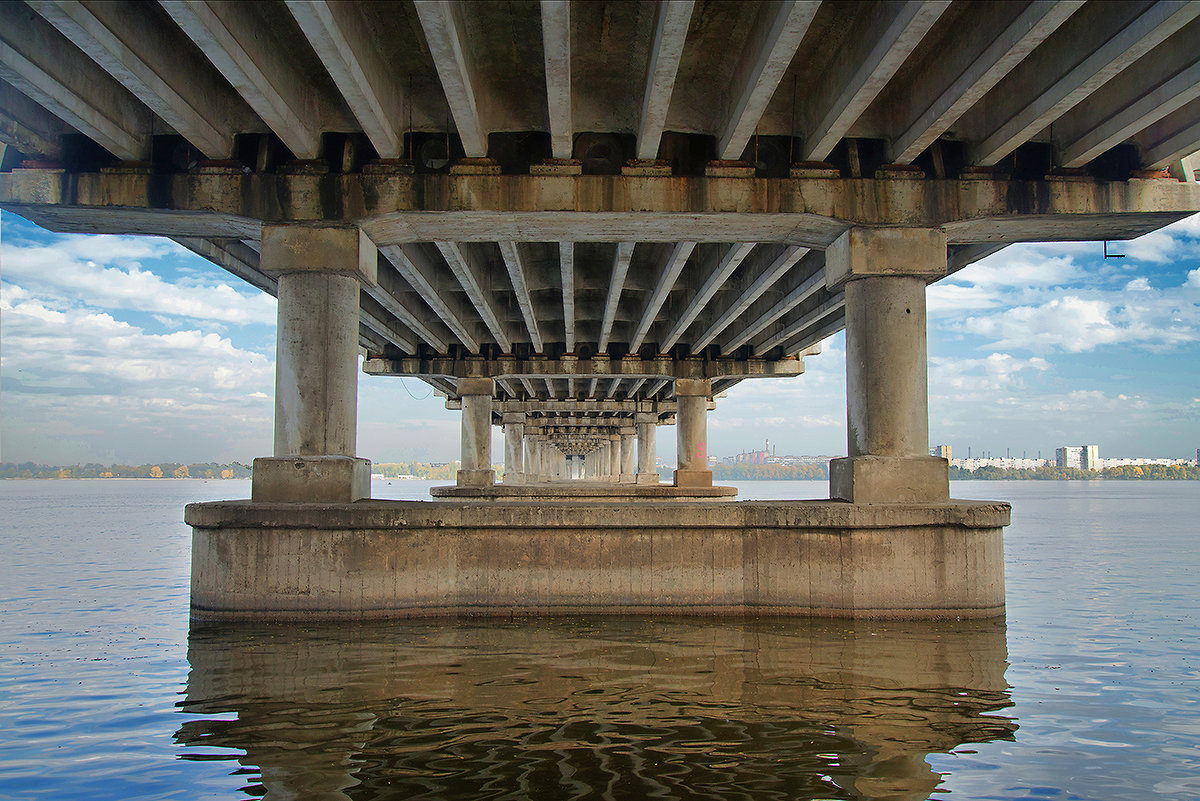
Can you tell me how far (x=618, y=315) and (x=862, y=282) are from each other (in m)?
13.5

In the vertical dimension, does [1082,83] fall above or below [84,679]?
above

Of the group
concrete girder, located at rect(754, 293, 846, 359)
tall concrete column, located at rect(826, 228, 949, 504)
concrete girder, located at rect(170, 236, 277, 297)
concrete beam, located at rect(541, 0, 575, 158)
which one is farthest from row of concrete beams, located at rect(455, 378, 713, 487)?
concrete beam, located at rect(541, 0, 575, 158)

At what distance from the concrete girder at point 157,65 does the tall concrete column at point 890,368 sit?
9249mm

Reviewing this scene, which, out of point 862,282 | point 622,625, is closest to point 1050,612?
point 862,282

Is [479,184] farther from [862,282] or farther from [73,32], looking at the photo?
[862,282]

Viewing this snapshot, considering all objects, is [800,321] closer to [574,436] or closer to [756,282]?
[756,282]

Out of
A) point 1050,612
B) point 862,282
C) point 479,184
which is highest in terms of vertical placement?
point 479,184

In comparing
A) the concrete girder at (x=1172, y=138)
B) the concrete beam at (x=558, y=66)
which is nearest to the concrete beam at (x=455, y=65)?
the concrete beam at (x=558, y=66)

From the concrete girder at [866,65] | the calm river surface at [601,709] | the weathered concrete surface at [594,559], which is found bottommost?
the calm river surface at [601,709]

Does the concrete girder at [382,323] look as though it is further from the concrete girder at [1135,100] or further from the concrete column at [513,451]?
the concrete column at [513,451]

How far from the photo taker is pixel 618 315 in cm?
2533

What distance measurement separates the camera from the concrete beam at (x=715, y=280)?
1538 centimetres

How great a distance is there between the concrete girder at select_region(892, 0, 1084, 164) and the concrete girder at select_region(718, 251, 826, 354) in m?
5.61

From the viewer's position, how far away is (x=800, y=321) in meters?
22.9
